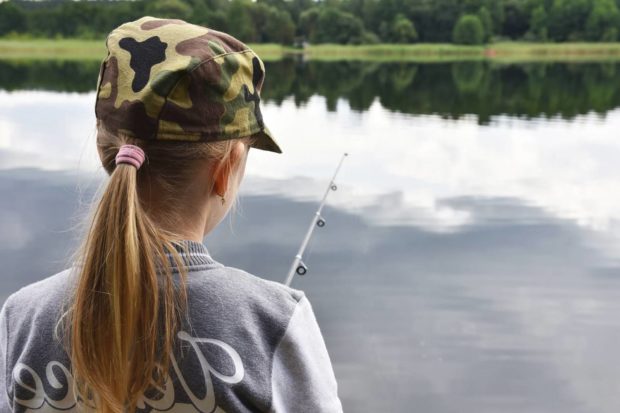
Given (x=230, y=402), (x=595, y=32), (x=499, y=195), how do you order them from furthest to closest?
(x=595, y=32)
(x=499, y=195)
(x=230, y=402)

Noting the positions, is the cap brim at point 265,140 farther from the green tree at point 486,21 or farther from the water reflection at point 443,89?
the green tree at point 486,21

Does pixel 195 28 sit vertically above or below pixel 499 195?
above

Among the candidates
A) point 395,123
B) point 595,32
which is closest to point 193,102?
point 395,123

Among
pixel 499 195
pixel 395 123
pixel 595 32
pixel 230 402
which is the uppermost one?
pixel 230 402

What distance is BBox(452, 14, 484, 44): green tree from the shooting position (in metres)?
56.6

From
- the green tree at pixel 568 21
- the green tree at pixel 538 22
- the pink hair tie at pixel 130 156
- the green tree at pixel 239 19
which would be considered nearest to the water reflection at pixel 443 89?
the green tree at pixel 239 19

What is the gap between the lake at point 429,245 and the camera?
385 cm

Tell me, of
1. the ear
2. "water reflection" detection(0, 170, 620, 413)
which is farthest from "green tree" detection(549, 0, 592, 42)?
the ear

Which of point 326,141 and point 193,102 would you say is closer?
point 193,102

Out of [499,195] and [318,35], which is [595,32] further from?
[499,195]

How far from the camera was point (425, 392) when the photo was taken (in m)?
3.68

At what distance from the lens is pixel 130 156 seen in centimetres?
86

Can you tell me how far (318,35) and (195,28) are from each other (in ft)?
183

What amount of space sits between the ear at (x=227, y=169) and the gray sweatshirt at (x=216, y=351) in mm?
81
